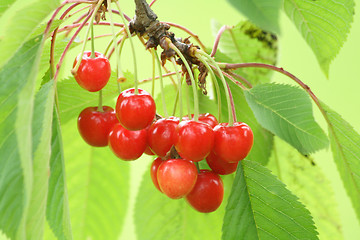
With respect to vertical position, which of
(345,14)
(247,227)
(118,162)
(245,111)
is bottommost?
(118,162)

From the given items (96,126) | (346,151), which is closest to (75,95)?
(96,126)

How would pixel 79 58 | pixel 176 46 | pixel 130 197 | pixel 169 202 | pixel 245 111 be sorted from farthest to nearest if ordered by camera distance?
pixel 130 197 < pixel 169 202 < pixel 245 111 < pixel 176 46 < pixel 79 58

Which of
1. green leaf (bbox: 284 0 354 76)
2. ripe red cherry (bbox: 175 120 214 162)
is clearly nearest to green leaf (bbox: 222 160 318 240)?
ripe red cherry (bbox: 175 120 214 162)

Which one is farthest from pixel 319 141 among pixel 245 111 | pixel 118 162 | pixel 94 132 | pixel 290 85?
pixel 118 162

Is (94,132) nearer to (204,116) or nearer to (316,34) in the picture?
(204,116)

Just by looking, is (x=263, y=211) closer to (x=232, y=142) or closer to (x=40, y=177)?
(x=232, y=142)

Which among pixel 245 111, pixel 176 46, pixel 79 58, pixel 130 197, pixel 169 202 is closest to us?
pixel 79 58
